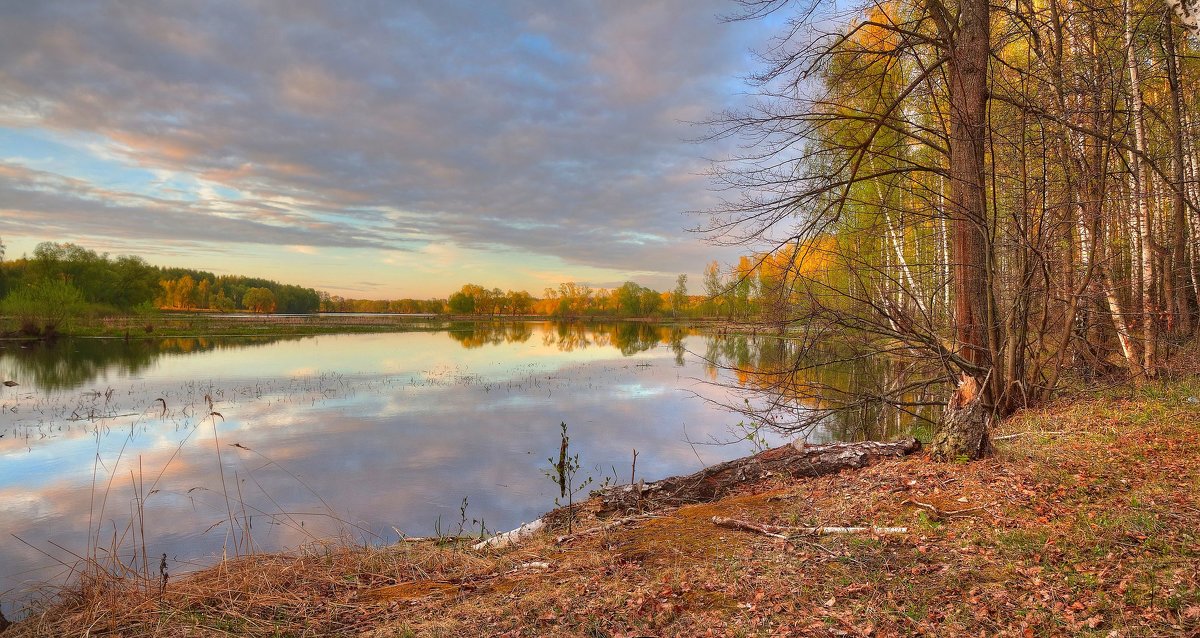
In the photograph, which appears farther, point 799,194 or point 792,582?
point 799,194

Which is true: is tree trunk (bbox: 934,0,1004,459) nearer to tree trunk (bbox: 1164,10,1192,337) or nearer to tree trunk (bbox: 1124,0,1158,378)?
tree trunk (bbox: 1164,10,1192,337)

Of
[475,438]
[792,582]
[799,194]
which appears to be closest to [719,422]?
[475,438]

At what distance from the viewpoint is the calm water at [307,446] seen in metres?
7.46

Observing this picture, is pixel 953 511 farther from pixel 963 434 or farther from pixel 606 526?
pixel 606 526

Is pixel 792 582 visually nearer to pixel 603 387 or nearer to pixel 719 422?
pixel 719 422

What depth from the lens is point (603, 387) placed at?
19.5 meters

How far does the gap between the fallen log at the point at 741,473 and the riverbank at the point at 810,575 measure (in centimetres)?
71

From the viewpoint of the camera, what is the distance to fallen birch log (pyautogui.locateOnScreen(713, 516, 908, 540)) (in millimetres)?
4368

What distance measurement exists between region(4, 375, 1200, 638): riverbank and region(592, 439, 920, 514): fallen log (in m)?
0.71

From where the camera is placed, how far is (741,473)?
705cm

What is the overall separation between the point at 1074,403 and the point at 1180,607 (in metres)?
6.52

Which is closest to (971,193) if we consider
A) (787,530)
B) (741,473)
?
(741,473)

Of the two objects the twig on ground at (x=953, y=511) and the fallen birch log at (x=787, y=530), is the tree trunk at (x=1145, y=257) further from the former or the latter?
the fallen birch log at (x=787, y=530)

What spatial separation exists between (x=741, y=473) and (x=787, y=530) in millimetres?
2388
